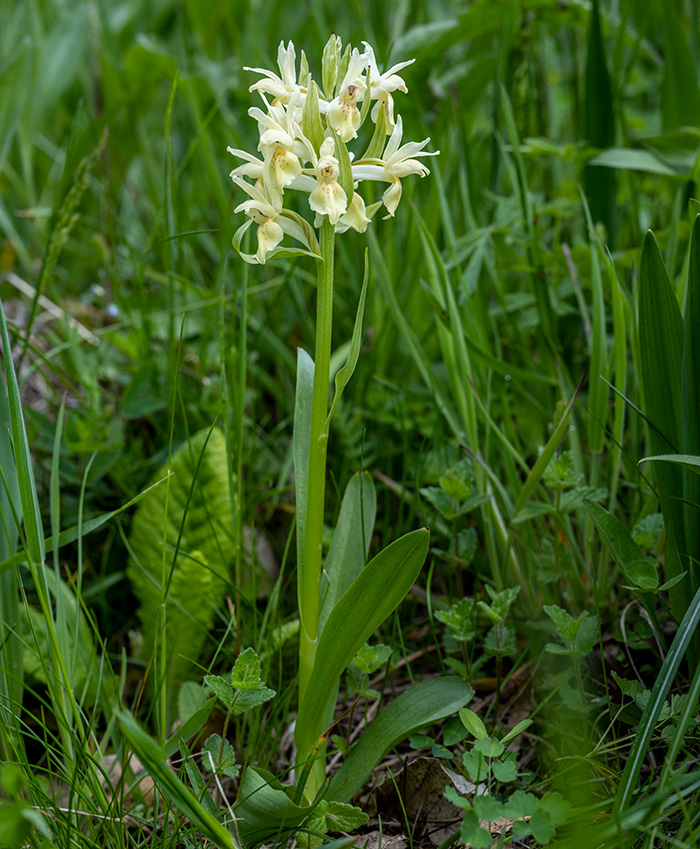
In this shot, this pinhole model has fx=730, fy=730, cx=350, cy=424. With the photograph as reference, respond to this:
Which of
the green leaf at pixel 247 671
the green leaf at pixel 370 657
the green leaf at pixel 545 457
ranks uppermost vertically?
the green leaf at pixel 545 457

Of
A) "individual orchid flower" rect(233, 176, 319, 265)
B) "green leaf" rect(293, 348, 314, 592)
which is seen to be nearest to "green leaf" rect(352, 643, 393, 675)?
"green leaf" rect(293, 348, 314, 592)

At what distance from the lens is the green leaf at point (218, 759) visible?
3.43ft

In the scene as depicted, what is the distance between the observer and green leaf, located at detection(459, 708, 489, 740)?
3.37 ft

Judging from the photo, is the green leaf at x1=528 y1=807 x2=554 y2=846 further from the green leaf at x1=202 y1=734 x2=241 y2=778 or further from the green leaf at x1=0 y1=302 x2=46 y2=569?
the green leaf at x1=0 y1=302 x2=46 y2=569

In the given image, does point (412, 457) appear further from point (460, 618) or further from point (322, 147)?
point (322, 147)

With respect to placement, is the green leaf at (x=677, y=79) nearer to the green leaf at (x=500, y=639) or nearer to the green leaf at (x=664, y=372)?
the green leaf at (x=664, y=372)

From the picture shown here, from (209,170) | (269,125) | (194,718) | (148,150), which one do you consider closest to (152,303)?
(209,170)

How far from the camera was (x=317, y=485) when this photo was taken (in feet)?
3.63

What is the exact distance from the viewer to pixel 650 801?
2.63 ft

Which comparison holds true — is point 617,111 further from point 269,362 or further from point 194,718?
point 194,718

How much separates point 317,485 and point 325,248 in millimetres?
351

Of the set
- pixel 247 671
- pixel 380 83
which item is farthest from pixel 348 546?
pixel 380 83

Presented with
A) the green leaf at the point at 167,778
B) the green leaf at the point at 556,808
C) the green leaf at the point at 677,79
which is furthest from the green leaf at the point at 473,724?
the green leaf at the point at 677,79

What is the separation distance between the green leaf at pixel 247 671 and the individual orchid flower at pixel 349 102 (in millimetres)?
736
